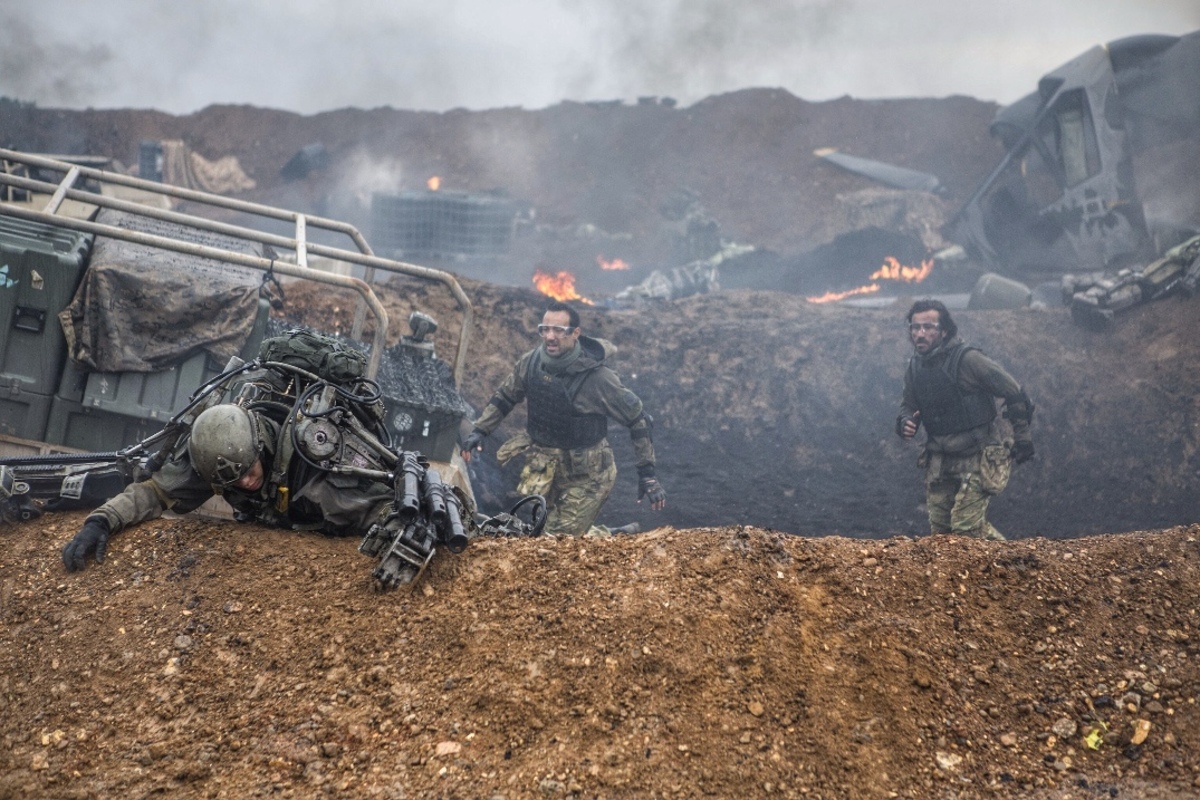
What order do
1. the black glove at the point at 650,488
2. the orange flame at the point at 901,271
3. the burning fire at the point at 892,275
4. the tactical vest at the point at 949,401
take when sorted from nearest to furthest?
1. the tactical vest at the point at 949,401
2. the black glove at the point at 650,488
3. the burning fire at the point at 892,275
4. the orange flame at the point at 901,271

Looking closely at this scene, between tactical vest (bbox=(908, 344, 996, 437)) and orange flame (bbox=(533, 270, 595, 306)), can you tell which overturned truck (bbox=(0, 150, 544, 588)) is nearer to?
tactical vest (bbox=(908, 344, 996, 437))

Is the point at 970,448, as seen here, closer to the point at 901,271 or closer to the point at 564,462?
Result: the point at 564,462

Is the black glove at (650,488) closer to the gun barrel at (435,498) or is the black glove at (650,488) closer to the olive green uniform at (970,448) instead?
the olive green uniform at (970,448)

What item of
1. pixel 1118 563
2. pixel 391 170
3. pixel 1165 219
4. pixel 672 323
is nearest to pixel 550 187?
pixel 391 170

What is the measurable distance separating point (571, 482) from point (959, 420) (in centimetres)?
288

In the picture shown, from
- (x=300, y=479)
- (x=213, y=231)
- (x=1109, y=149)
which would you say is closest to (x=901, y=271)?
(x=1109, y=149)

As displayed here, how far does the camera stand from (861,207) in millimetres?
21234

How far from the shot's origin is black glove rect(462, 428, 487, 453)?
6793 mm

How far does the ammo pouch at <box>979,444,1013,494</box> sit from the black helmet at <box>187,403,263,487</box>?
495 centimetres

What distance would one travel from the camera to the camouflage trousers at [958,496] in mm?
6473

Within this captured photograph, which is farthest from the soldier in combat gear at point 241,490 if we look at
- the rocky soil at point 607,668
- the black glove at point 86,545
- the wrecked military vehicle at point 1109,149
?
the wrecked military vehicle at point 1109,149

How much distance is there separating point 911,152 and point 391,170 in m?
15.3

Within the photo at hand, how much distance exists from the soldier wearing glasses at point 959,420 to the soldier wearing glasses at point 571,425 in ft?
6.67

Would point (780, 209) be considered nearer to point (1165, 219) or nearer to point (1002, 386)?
point (1165, 219)
